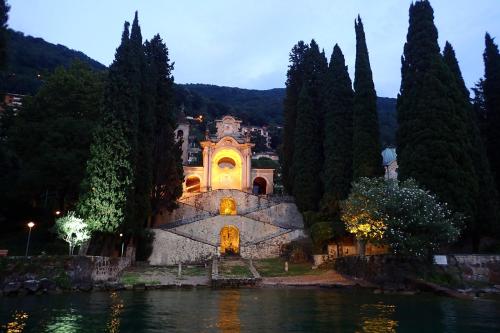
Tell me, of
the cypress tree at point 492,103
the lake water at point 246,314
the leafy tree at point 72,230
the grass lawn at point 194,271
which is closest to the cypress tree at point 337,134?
the cypress tree at point 492,103

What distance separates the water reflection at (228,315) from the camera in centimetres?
1146

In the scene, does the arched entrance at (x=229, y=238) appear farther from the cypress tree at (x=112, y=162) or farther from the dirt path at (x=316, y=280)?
the cypress tree at (x=112, y=162)

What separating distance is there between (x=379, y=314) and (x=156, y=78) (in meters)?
29.9

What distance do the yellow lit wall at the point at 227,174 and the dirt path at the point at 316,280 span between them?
2819 cm

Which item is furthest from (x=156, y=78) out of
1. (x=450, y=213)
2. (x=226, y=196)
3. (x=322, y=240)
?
(x=450, y=213)

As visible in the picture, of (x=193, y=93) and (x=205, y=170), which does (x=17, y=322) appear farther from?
(x=193, y=93)

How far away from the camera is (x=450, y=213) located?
25.6 metres

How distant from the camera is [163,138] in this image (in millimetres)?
38312

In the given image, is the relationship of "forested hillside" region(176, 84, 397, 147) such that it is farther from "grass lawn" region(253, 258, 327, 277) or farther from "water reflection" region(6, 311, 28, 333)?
"water reflection" region(6, 311, 28, 333)

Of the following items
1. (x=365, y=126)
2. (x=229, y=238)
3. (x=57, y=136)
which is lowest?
(x=229, y=238)

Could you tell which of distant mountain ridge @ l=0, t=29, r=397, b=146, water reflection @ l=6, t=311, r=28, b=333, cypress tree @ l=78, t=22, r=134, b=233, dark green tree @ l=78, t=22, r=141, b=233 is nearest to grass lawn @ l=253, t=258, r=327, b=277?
dark green tree @ l=78, t=22, r=141, b=233

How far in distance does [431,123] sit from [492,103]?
420 inches

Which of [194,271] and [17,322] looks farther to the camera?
[194,271]

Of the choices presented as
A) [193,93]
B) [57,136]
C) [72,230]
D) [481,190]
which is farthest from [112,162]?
[193,93]
